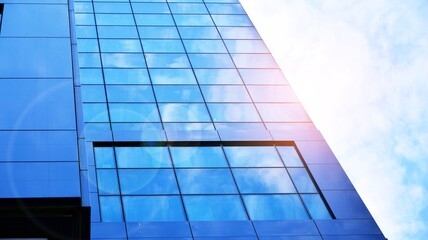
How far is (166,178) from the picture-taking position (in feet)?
83.7

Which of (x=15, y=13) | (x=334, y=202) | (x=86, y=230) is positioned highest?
(x=86, y=230)

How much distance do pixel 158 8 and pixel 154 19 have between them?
202 centimetres

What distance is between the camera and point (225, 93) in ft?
108

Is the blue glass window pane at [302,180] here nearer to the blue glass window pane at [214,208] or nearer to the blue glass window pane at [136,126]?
the blue glass window pane at [214,208]

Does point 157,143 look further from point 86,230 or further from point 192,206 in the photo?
point 86,230

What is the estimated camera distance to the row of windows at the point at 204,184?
24.0 meters

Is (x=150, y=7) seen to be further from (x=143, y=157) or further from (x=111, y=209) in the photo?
(x=111, y=209)

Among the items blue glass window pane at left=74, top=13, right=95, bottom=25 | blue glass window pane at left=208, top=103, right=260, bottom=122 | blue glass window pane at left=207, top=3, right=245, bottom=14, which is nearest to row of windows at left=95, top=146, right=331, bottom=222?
blue glass window pane at left=208, top=103, right=260, bottom=122

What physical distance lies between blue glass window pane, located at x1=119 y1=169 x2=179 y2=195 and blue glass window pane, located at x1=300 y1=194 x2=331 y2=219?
18.7 ft

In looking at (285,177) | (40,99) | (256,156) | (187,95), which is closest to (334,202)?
(285,177)

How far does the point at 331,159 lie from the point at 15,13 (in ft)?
51.4

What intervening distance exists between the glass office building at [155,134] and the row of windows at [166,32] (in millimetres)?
132

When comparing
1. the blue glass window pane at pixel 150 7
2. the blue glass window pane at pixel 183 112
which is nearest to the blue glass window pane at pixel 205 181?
the blue glass window pane at pixel 183 112

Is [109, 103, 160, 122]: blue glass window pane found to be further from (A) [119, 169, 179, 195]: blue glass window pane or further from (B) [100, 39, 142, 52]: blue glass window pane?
(B) [100, 39, 142, 52]: blue glass window pane
